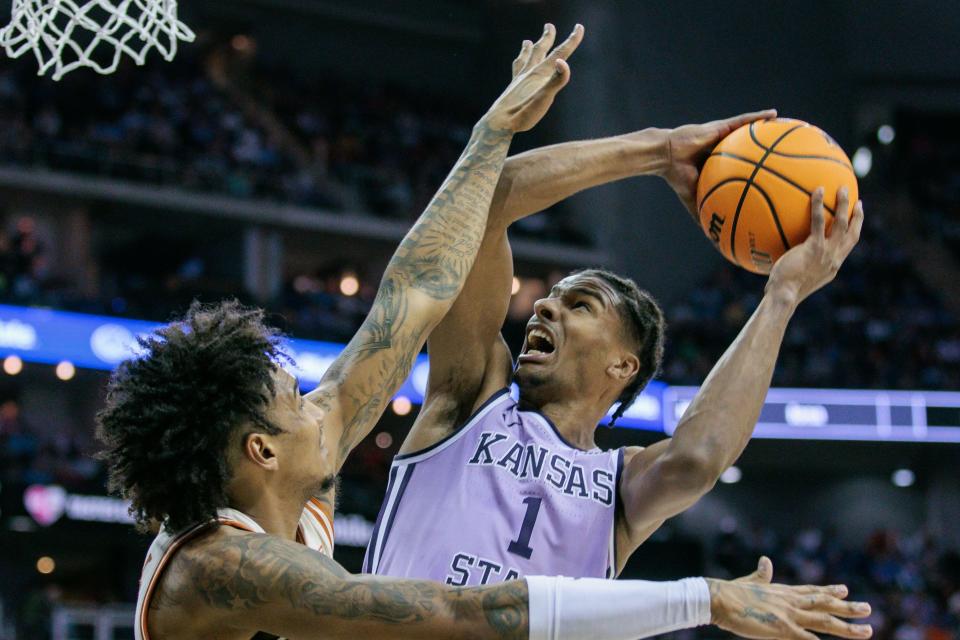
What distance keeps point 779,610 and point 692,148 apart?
167 cm

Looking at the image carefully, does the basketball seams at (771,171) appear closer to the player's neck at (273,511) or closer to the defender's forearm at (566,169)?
the defender's forearm at (566,169)

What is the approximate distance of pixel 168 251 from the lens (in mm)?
20844

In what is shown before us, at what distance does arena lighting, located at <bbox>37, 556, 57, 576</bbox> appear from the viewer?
17.0m

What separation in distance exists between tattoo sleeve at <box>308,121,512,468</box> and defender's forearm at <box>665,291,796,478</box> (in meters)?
0.69

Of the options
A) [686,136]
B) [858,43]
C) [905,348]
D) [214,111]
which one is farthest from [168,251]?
[686,136]

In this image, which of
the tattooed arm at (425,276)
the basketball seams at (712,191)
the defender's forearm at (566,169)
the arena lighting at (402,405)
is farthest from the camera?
the arena lighting at (402,405)

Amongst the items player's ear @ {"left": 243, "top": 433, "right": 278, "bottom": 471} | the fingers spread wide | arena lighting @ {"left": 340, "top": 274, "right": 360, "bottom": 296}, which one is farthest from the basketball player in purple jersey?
arena lighting @ {"left": 340, "top": 274, "right": 360, "bottom": 296}

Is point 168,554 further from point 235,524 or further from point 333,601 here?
point 333,601

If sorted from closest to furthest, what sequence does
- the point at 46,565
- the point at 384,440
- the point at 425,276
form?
the point at 425,276 < the point at 46,565 < the point at 384,440

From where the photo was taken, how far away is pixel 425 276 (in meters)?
3.31

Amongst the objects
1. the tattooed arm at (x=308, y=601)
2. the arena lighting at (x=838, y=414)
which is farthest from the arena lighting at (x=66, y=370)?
the tattooed arm at (x=308, y=601)

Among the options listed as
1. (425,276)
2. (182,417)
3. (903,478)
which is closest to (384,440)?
(903,478)

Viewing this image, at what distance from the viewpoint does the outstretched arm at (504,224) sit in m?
3.50

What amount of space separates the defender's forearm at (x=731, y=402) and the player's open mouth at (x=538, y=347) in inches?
20.3
